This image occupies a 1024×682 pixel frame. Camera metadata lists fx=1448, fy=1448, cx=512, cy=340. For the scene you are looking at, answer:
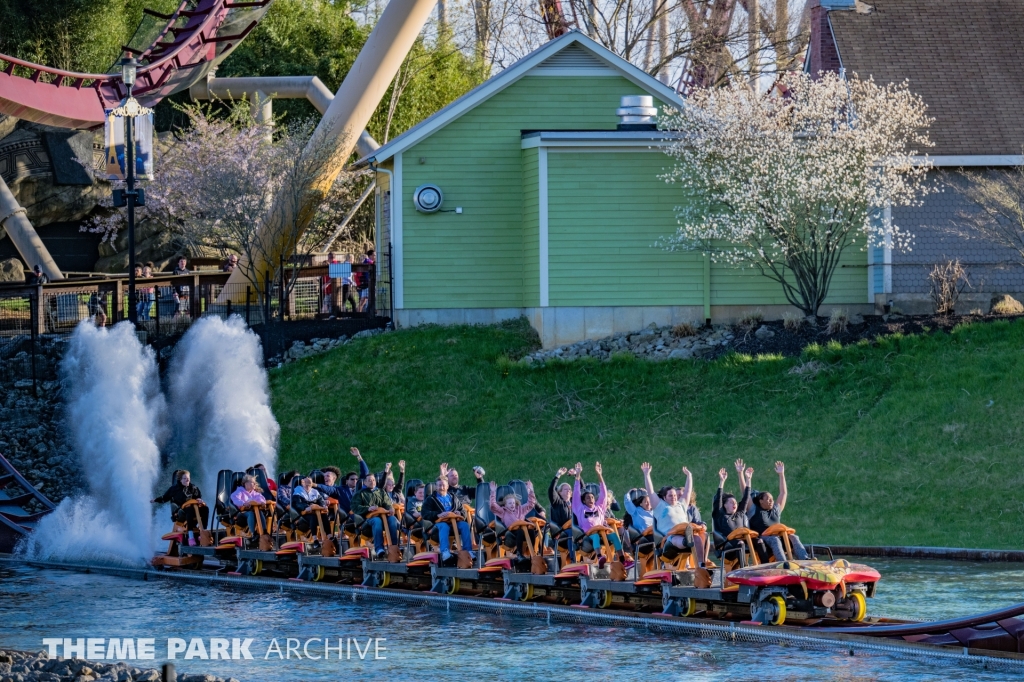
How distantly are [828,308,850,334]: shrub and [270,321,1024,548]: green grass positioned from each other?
41.3 inches

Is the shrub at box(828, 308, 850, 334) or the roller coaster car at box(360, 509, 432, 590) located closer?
the roller coaster car at box(360, 509, 432, 590)

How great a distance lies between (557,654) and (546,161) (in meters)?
17.7

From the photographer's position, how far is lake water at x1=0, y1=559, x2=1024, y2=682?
1329cm

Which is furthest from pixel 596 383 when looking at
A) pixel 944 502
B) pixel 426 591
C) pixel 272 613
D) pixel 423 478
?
pixel 272 613

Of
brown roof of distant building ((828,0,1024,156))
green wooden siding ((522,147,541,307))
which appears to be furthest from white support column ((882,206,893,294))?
green wooden siding ((522,147,541,307))

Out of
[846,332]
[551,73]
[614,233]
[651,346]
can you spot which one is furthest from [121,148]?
[846,332]

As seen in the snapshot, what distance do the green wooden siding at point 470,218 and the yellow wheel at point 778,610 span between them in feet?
57.3

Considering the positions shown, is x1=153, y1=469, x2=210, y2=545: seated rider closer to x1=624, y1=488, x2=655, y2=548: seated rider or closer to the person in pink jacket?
the person in pink jacket

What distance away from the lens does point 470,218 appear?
31859mm

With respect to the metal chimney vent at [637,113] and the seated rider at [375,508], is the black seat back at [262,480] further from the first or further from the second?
the metal chimney vent at [637,113]

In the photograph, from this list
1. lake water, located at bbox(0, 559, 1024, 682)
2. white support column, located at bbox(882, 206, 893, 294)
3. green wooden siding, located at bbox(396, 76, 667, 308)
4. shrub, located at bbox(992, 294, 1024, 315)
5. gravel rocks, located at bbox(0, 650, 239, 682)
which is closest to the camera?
gravel rocks, located at bbox(0, 650, 239, 682)

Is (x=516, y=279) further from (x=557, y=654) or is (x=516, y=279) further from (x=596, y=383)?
(x=557, y=654)

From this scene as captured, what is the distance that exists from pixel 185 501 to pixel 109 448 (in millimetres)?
5137

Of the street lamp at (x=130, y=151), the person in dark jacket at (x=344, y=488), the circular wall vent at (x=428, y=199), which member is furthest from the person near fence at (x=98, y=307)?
the person in dark jacket at (x=344, y=488)
